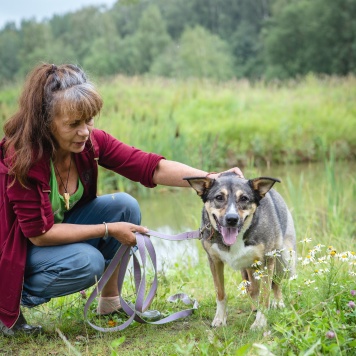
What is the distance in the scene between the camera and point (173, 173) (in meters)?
3.42

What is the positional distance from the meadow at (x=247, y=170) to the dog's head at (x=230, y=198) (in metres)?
0.35

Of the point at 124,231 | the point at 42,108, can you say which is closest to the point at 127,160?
the point at 124,231

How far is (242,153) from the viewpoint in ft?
36.6

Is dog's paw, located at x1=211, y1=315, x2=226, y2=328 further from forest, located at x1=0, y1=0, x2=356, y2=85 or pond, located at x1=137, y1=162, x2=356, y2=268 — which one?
forest, located at x1=0, y1=0, x2=356, y2=85

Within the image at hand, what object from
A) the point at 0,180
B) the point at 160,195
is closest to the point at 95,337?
the point at 0,180

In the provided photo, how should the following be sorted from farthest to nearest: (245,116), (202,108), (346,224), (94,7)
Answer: (94,7)
(202,108)
(245,116)
(346,224)

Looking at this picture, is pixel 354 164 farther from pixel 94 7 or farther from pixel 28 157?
pixel 94 7

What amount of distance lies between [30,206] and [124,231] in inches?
22.2

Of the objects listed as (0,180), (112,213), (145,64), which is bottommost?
(145,64)

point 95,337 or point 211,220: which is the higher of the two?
point 211,220

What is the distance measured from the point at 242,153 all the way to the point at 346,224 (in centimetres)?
577

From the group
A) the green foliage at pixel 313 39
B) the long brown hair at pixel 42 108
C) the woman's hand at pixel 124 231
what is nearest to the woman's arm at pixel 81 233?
the woman's hand at pixel 124 231

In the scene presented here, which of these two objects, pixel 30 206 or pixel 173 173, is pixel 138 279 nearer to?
pixel 173 173

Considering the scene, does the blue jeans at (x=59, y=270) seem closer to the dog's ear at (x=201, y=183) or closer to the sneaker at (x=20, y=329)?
the sneaker at (x=20, y=329)
